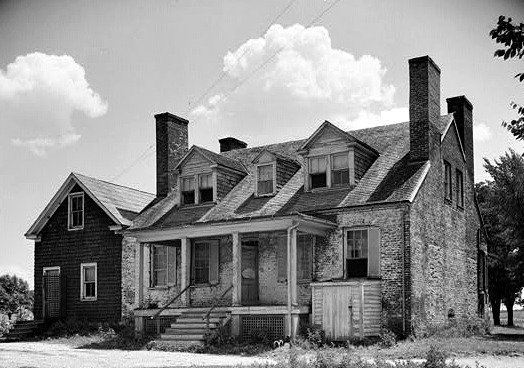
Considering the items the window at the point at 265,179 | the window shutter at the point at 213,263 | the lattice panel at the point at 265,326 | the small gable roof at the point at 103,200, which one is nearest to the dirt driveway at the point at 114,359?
the lattice panel at the point at 265,326

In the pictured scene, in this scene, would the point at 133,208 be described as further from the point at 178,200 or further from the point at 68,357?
the point at 68,357

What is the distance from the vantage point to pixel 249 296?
24000mm

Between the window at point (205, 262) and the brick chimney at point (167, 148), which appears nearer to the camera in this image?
the window at point (205, 262)

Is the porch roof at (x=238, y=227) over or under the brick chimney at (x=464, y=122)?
under

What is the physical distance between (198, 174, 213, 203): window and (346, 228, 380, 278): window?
6.43 meters

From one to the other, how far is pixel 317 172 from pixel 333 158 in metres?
0.75

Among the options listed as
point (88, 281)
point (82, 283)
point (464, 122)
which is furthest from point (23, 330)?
point (464, 122)

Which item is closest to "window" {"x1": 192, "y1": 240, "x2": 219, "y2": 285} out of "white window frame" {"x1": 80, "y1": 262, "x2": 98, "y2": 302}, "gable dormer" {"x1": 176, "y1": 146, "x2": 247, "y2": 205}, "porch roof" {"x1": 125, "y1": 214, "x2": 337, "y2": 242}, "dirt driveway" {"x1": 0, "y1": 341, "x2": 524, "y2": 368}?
"gable dormer" {"x1": 176, "y1": 146, "x2": 247, "y2": 205}

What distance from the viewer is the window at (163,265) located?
26844 mm

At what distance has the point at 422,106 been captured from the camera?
902 inches

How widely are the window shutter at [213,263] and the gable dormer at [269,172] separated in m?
2.43

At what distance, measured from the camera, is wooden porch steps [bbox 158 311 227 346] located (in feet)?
67.8

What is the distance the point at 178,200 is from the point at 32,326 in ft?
24.9

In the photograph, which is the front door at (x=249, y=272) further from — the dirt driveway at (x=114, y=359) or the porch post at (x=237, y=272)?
the dirt driveway at (x=114, y=359)
